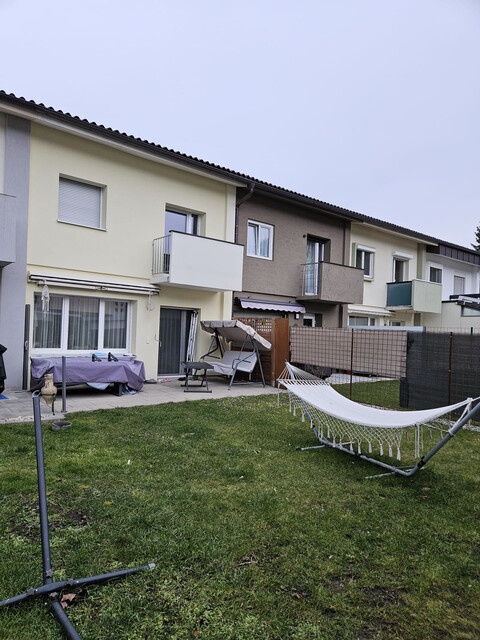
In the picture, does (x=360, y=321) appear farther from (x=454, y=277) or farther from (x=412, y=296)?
(x=454, y=277)

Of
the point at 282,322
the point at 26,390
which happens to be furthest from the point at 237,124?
the point at 26,390

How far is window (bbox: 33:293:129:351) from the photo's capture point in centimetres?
983

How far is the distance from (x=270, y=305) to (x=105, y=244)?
563 centimetres

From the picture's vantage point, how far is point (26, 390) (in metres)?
9.14

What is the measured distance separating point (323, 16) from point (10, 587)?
1004cm

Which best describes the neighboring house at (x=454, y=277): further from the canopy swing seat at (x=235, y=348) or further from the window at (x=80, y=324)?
the window at (x=80, y=324)

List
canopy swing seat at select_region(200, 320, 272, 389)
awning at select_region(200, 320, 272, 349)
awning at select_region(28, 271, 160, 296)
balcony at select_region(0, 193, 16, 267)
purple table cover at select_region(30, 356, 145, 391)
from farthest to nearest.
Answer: canopy swing seat at select_region(200, 320, 272, 389) < awning at select_region(200, 320, 272, 349) < awning at select_region(28, 271, 160, 296) < purple table cover at select_region(30, 356, 145, 391) < balcony at select_region(0, 193, 16, 267)

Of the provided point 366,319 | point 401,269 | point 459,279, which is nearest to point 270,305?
point 366,319

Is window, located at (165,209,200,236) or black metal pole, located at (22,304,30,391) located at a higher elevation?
window, located at (165,209,200,236)

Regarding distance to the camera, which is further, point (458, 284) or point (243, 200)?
point (458, 284)

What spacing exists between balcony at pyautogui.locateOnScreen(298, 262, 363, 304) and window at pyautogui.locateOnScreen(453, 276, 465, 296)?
1067 cm

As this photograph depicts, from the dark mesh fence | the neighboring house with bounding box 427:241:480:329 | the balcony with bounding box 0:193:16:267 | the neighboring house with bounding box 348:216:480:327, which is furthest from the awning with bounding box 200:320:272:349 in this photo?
the neighboring house with bounding box 427:241:480:329

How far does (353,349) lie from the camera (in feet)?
30.9

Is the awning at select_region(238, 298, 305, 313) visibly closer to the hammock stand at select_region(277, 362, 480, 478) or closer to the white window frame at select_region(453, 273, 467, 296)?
the hammock stand at select_region(277, 362, 480, 478)
